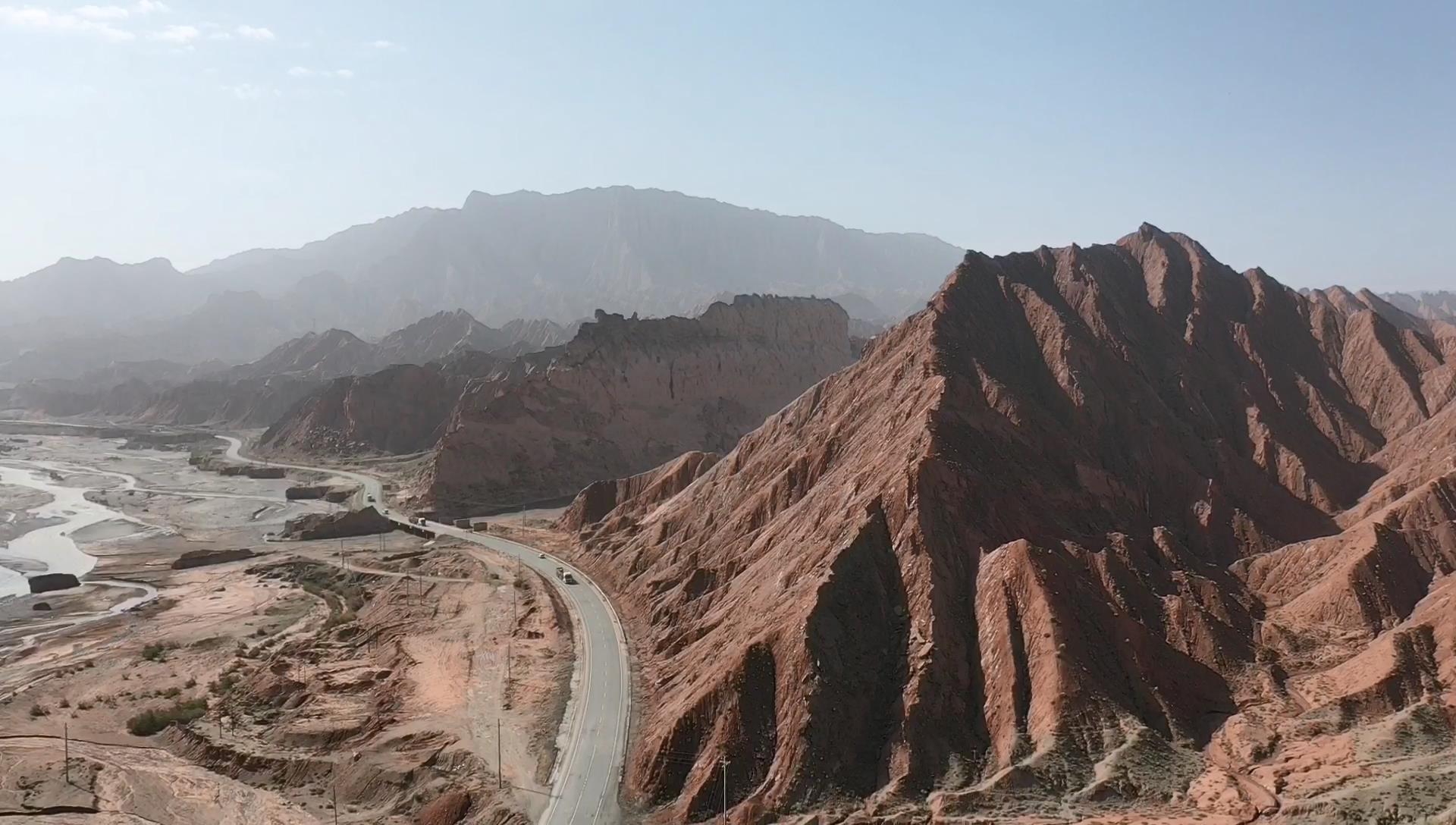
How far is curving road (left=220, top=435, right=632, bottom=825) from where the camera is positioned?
36.3 meters

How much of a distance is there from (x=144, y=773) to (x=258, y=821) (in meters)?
8.47

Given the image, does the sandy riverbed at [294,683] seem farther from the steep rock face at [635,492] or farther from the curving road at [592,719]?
the steep rock face at [635,492]

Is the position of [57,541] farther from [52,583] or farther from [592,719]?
[592,719]

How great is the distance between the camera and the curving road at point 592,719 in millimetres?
36281

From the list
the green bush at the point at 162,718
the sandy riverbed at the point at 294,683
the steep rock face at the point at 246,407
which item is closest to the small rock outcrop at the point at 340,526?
the sandy riverbed at the point at 294,683

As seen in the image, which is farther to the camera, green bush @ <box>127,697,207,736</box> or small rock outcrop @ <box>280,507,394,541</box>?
small rock outcrop @ <box>280,507,394,541</box>

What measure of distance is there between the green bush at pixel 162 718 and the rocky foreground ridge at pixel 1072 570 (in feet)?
77.0

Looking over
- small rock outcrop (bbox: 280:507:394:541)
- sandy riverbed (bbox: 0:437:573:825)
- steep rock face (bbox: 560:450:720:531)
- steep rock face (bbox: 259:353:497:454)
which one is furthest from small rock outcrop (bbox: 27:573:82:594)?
steep rock face (bbox: 259:353:497:454)

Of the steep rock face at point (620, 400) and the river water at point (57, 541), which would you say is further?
the steep rock face at point (620, 400)

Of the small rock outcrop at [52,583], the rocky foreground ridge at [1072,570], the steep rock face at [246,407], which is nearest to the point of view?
the rocky foreground ridge at [1072,570]

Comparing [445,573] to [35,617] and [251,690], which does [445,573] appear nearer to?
[251,690]

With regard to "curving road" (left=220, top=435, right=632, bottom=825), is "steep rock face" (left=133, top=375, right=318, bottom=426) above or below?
above

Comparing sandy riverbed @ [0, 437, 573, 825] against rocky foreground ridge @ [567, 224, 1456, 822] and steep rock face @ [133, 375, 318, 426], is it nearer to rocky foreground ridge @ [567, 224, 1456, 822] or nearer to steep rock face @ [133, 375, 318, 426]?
rocky foreground ridge @ [567, 224, 1456, 822]

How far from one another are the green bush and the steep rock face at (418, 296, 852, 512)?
52.6 m
